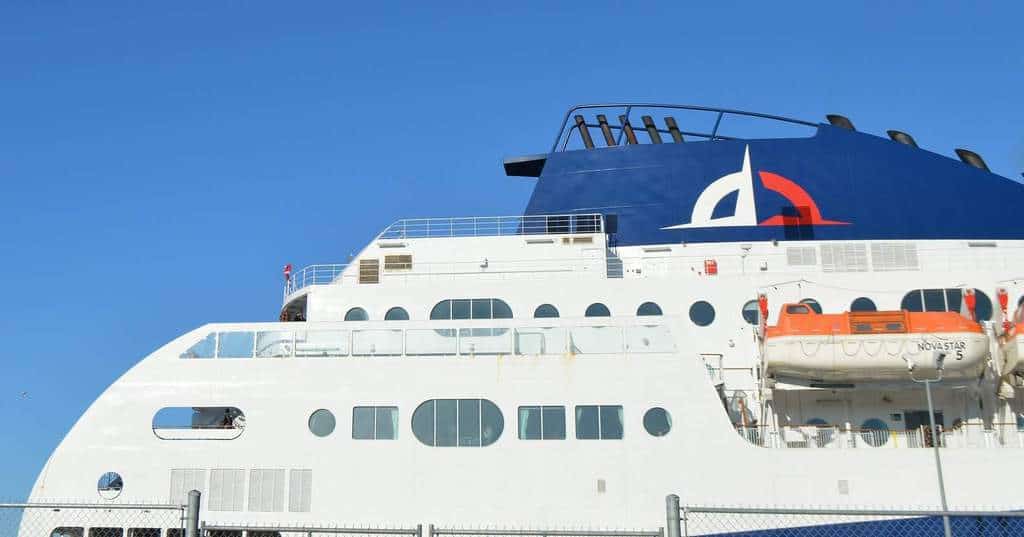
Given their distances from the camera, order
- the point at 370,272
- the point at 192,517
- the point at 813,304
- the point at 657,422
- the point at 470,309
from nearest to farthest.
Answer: the point at 192,517, the point at 657,422, the point at 813,304, the point at 470,309, the point at 370,272

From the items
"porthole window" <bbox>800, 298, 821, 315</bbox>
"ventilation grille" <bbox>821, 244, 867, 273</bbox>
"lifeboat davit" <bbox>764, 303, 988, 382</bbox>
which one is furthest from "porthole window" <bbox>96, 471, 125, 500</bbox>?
"ventilation grille" <bbox>821, 244, 867, 273</bbox>

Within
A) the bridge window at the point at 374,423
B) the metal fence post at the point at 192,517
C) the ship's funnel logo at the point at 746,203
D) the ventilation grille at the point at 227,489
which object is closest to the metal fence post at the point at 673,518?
the metal fence post at the point at 192,517

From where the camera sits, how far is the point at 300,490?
1825 centimetres

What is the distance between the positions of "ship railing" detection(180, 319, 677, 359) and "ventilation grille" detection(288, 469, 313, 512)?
237 centimetres

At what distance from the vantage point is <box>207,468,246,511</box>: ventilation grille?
1820cm

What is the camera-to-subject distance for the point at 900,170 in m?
24.0

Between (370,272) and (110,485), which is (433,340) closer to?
(370,272)

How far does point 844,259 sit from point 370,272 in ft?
37.5

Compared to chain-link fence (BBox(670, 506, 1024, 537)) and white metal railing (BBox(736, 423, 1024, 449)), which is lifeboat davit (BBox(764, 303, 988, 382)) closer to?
white metal railing (BBox(736, 423, 1024, 449))

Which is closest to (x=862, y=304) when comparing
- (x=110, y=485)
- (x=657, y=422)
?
(x=657, y=422)

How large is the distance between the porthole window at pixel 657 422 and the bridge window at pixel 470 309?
15.1ft

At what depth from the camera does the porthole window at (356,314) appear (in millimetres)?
21828

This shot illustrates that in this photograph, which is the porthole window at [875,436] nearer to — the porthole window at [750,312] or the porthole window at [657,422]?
the porthole window at [750,312]

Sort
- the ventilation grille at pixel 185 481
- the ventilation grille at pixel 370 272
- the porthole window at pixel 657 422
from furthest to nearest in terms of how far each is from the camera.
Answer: the ventilation grille at pixel 370 272, the ventilation grille at pixel 185 481, the porthole window at pixel 657 422
